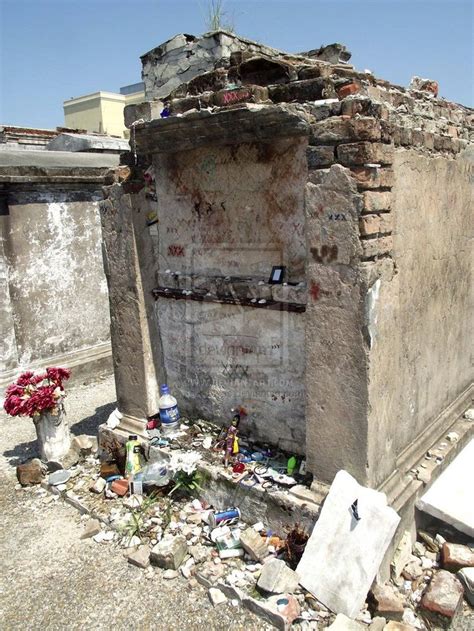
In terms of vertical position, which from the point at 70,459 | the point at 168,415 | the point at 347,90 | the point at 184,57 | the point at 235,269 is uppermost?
the point at 184,57

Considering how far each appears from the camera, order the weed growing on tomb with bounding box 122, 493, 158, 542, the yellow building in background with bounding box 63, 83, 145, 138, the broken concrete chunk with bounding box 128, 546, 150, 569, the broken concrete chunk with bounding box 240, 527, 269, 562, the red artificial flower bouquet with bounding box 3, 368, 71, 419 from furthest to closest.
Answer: the yellow building in background with bounding box 63, 83, 145, 138
the red artificial flower bouquet with bounding box 3, 368, 71, 419
the weed growing on tomb with bounding box 122, 493, 158, 542
the broken concrete chunk with bounding box 128, 546, 150, 569
the broken concrete chunk with bounding box 240, 527, 269, 562

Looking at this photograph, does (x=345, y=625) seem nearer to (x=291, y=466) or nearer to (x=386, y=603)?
(x=386, y=603)

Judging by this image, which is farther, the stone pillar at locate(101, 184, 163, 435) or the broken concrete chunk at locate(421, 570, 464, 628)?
the stone pillar at locate(101, 184, 163, 435)

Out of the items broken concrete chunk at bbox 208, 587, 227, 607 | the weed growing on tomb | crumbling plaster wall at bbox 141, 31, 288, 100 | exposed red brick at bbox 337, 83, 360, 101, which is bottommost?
broken concrete chunk at bbox 208, 587, 227, 607

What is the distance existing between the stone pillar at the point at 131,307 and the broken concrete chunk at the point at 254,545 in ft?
4.81

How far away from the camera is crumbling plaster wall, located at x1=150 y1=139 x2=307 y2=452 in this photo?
11.6ft

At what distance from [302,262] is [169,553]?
224 cm

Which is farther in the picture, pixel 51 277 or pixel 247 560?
pixel 51 277

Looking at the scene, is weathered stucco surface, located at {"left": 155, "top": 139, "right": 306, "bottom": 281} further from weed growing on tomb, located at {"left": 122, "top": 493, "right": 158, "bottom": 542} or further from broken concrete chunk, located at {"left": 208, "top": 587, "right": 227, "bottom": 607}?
broken concrete chunk, located at {"left": 208, "top": 587, "right": 227, "bottom": 607}

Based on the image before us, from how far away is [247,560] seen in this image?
341 centimetres

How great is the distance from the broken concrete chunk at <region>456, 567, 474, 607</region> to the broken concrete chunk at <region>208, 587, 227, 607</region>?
153 centimetres

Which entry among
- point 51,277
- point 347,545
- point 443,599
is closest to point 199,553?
point 347,545

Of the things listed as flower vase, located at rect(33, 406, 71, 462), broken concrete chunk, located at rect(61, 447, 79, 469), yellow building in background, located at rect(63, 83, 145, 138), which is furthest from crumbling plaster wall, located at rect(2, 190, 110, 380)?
yellow building in background, located at rect(63, 83, 145, 138)

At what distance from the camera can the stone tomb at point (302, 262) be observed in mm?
2996
